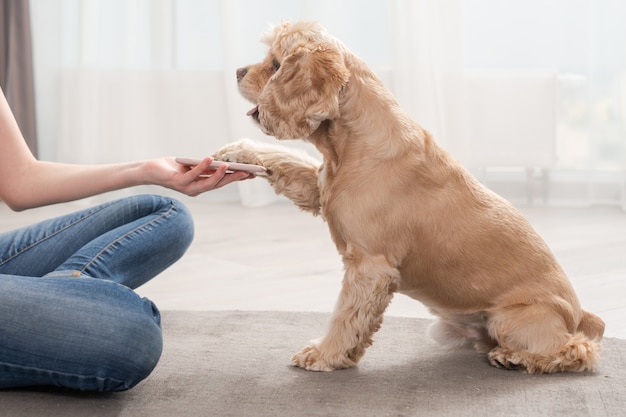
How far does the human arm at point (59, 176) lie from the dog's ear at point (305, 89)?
21 centimetres

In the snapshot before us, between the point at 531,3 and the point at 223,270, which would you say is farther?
the point at 531,3

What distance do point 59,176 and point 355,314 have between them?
814 millimetres

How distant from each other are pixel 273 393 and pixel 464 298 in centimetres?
48

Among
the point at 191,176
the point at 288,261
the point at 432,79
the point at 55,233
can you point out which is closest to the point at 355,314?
the point at 191,176

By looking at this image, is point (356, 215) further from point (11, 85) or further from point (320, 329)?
point (11, 85)

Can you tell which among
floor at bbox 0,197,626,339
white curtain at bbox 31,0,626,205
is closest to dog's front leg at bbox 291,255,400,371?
floor at bbox 0,197,626,339

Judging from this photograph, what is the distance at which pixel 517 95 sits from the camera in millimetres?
4543

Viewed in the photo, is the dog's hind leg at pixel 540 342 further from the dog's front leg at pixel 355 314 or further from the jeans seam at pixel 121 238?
the jeans seam at pixel 121 238

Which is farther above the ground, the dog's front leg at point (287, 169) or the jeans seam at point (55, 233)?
the dog's front leg at point (287, 169)

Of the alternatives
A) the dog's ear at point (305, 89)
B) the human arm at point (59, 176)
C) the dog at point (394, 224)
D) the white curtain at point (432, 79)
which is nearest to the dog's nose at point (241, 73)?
the dog at point (394, 224)

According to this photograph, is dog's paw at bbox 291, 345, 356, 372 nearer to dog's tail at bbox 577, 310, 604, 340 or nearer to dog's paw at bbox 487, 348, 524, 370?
dog's paw at bbox 487, 348, 524, 370

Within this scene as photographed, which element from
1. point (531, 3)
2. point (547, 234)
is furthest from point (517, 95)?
point (547, 234)

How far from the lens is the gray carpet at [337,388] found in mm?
1821

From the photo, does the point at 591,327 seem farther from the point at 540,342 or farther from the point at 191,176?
the point at 191,176
